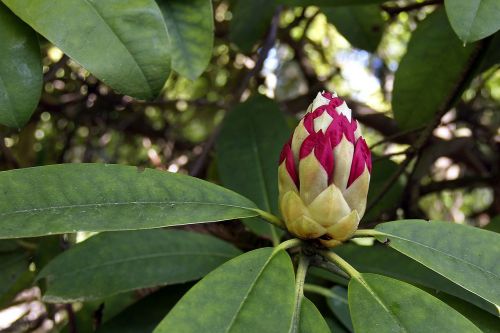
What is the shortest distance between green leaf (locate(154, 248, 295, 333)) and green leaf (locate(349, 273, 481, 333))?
0.09m

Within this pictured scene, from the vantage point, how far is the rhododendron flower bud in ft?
2.49

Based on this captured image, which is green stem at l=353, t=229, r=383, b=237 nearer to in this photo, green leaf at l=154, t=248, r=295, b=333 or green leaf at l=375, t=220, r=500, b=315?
green leaf at l=375, t=220, r=500, b=315

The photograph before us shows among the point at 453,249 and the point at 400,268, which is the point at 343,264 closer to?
the point at 453,249

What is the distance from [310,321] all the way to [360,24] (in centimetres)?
94

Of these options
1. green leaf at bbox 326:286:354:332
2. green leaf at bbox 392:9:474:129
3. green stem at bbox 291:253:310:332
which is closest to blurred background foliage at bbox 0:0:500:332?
green leaf at bbox 392:9:474:129

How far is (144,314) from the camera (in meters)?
1.05

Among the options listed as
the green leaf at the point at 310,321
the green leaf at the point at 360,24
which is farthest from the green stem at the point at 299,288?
the green leaf at the point at 360,24

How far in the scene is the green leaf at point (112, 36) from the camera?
0.81 meters

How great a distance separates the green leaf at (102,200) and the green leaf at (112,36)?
13cm

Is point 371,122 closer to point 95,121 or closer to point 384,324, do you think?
point 95,121

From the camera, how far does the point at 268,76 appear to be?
7.03 feet

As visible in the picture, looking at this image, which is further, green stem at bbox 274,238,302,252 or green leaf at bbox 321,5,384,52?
green leaf at bbox 321,5,384,52

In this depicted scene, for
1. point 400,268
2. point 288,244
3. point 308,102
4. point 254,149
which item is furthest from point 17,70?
point 308,102

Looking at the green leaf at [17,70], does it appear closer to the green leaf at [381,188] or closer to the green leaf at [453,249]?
the green leaf at [453,249]
